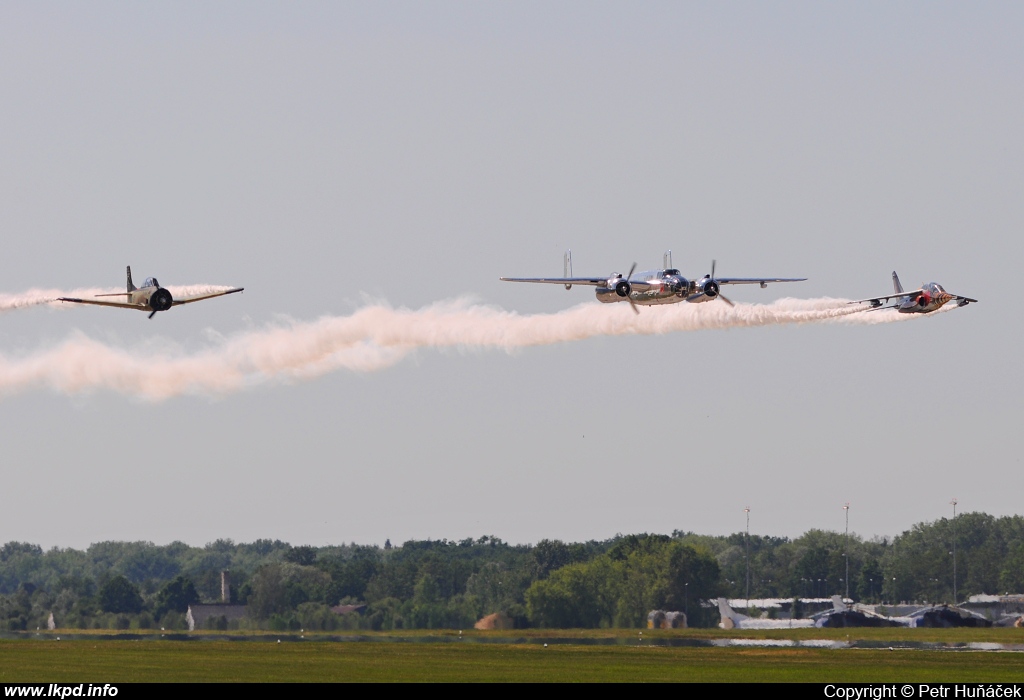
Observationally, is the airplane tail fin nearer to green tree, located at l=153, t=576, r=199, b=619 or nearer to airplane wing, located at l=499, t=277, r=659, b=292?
airplane wing, located at l=499, t=277, r=659, b=292

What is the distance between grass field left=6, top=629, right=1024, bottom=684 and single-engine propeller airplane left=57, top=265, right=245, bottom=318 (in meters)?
18.0

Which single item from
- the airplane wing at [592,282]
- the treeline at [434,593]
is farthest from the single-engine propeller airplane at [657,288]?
the treeline at [434,593]

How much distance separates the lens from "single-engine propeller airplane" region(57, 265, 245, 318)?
80000 millimetres

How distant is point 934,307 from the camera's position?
8544cm

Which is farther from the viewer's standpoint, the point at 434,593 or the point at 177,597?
the point at 434,593

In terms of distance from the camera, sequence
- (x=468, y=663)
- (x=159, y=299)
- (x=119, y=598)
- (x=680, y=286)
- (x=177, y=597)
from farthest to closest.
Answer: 1. (x=119, y=598)
2. (x=177, y=597)
3. (x=680, y=286)
4. (x=159, y=299)
5. (x=468, y=663)

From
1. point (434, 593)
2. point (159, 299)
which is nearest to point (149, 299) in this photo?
point (159, 299)

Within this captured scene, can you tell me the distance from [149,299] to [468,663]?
24661mm

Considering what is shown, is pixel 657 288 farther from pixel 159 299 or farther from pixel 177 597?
pixel 177 597

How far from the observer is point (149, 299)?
262 feet

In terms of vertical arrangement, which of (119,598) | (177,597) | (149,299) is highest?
(149,299)

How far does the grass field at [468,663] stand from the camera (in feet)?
222

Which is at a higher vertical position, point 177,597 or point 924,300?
point 924,300

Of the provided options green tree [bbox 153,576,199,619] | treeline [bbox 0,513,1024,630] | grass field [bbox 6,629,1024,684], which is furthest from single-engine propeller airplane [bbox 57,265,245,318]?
green tree [bbox 153,576,199,619]
